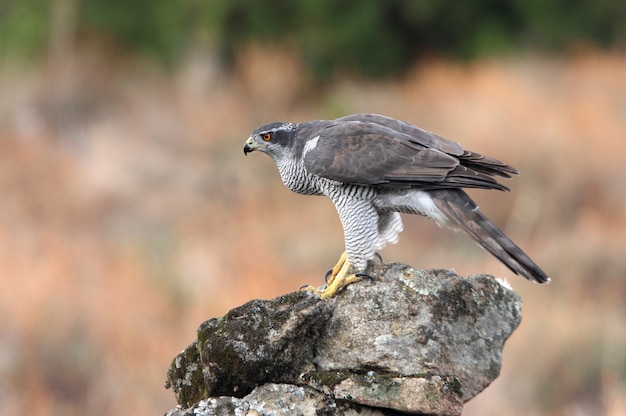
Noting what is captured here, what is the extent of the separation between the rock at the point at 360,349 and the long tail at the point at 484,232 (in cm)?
16

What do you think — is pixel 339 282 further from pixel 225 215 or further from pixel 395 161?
pixel 225 215

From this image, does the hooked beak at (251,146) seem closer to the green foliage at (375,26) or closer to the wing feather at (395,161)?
the wing feather at (395,161)

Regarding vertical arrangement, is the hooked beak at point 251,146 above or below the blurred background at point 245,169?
below

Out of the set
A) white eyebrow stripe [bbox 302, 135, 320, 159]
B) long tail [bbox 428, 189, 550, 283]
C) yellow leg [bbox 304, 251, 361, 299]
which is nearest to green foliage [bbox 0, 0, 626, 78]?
white eyebrow stripe [bbox 302, 135, 320, 159]

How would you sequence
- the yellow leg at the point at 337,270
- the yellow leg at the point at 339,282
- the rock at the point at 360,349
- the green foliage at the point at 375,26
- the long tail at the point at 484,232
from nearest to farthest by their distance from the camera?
1. the rock at the point at 360,349
2. the long tail at the point at 484,232
3. the yellow leg at the point at 339,282
4. the yellow leg at the point at 337,270
5. the green foliage at the point at 375,26

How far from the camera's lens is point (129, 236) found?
551 inches

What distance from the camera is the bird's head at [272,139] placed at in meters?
4.78

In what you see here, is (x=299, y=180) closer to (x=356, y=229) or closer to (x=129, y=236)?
(x=356, y=229)

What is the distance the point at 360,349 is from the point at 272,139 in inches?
59.7

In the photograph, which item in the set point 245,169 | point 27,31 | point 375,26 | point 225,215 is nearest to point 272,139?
point 225,215

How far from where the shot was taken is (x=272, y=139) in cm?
480

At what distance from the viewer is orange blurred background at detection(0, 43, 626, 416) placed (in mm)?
9055

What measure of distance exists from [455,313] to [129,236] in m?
→ 10.7

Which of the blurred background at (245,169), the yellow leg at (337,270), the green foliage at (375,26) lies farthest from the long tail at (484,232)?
the green foliage at (375,26)
